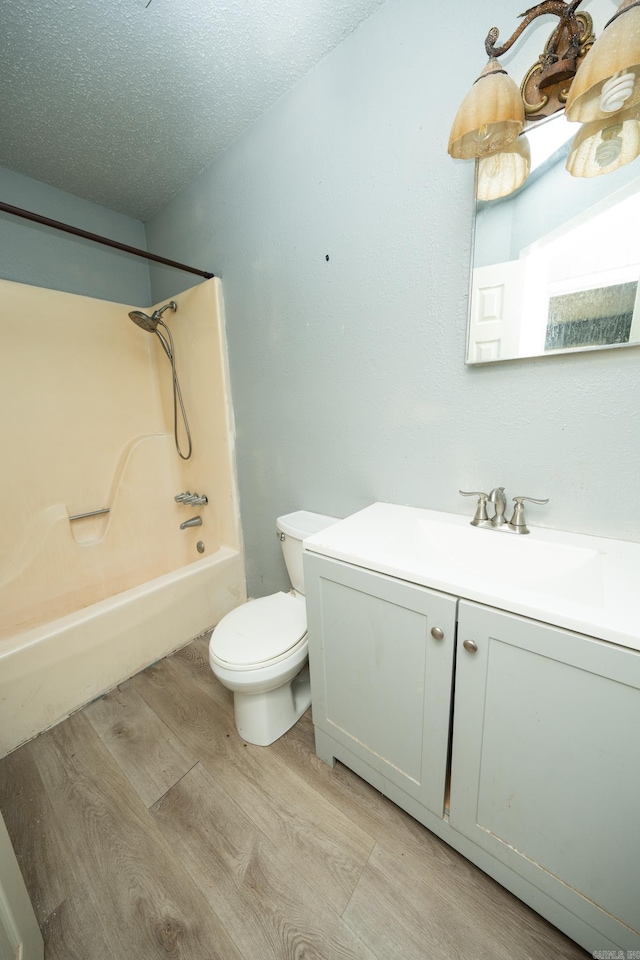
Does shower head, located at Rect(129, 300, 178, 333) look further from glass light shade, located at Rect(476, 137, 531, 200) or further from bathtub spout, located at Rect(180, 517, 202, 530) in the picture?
glass light shade, located at Rect(476, 137, 531, 200)

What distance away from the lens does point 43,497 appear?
175 centimetres

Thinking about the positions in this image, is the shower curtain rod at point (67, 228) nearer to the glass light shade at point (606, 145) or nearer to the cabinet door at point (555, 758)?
the glass light shade at point (606, 145)

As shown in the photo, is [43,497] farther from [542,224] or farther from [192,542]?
[542,224]

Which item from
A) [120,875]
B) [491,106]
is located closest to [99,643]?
[120,875]

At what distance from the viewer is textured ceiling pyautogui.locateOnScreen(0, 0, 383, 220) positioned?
1.01 m

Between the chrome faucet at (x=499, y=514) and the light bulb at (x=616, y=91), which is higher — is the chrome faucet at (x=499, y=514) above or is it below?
below

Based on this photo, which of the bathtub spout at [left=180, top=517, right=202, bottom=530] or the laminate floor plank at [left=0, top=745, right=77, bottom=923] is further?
the bathtub spout at [left=180, top=517, right=202, bottom=530]

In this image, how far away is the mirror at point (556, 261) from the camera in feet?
2.61

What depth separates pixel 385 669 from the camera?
89cm

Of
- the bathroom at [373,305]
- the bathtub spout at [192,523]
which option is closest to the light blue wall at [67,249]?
the bathroom at [373,305]

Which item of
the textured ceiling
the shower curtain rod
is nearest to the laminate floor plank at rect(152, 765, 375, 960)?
the shower curtain rod

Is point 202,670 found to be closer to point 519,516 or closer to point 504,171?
point 519,516

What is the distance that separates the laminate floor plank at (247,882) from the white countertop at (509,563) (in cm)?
84

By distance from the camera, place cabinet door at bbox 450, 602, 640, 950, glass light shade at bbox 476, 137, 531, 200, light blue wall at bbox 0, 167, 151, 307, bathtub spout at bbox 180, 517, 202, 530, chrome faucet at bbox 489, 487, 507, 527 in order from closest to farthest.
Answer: cabinet door at bbox 450, 602, 640, 950 < glass light shade at bbox 476, 137, 531, 200 < chrome faucet at bbox 489, 487, 507, 527 < light blue wall at bbox 0, 167, 151, 307 < bathtub spout at bbox 180, 517, 202, 530
